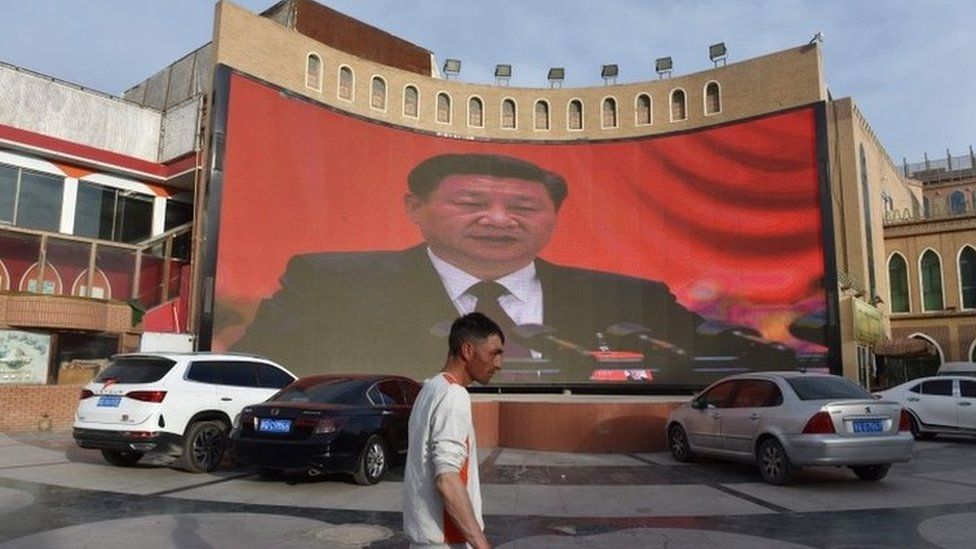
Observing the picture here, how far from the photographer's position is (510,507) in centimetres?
771

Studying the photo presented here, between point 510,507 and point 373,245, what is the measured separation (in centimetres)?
2194

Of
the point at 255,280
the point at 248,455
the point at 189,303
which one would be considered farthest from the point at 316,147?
the point at 248,455

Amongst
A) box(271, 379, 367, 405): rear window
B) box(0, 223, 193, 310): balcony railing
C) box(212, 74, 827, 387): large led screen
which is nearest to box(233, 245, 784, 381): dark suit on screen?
box(212, 74, 827, 387): large led screen

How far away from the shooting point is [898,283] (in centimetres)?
3556

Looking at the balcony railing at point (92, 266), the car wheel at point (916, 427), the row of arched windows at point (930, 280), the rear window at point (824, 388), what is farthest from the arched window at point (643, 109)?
the rear window at point (824, 388)

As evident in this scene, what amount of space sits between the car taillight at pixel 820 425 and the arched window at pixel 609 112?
26.8 m

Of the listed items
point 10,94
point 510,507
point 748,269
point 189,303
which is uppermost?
point 10,94

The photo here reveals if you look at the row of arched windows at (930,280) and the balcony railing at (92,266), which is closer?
the balcony railing at (92,266)

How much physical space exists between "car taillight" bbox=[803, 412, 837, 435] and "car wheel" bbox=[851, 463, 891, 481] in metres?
1.32

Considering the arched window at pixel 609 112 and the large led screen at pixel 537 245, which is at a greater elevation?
the arched window at pixel 609 112

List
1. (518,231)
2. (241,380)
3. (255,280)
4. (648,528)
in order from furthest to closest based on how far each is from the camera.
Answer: (518,231) < (255,280) < (241,380) < (648,528)

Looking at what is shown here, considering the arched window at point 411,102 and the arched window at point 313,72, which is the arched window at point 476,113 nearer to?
the arched window at point 411,102

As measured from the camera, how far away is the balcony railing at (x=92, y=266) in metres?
20.3

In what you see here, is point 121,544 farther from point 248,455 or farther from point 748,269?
point 748,269
